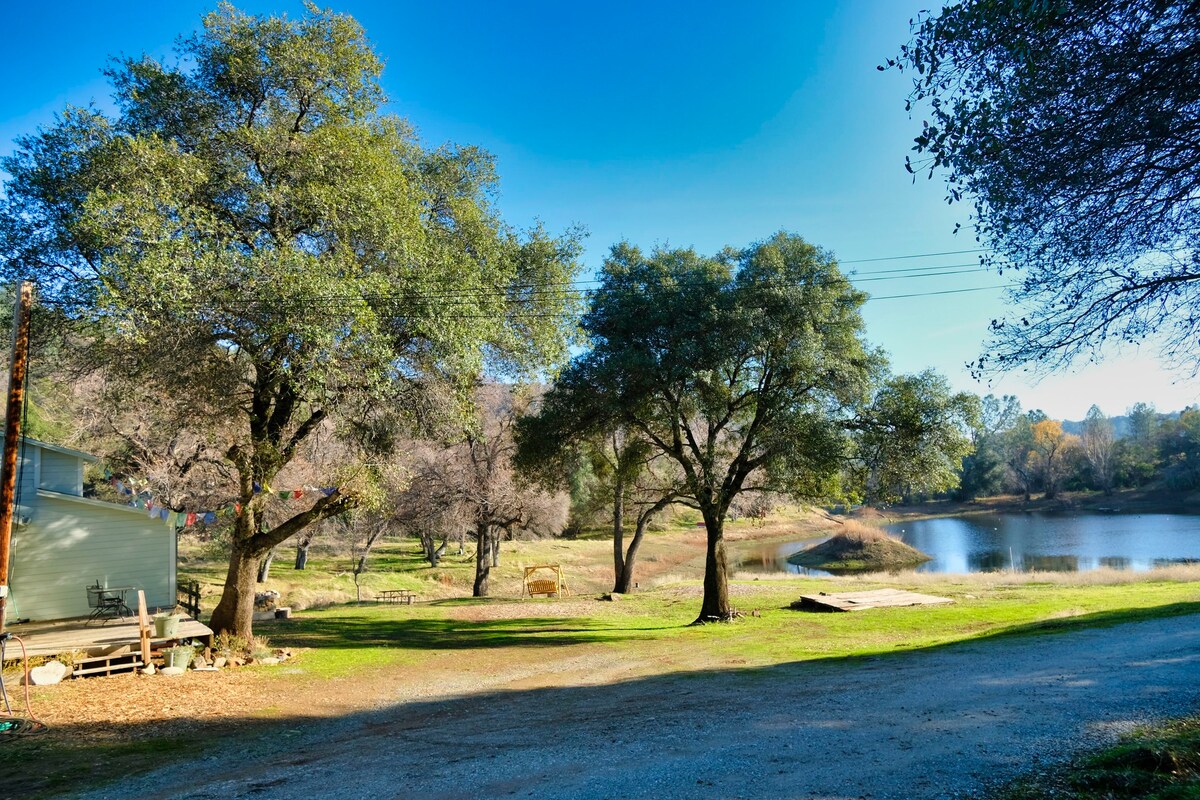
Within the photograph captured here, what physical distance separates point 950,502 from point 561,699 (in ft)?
293

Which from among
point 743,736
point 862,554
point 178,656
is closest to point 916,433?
point 743,736

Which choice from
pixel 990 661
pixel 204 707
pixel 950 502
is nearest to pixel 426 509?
pixel 204 707

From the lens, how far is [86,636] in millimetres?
13922

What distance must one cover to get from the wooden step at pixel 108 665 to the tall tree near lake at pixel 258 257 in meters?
1.69

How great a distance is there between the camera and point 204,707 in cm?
1070

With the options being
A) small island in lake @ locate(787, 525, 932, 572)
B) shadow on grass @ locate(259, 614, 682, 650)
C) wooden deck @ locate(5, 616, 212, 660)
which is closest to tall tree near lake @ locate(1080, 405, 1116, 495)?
small island in lake @ locate(787, 525, 932, 572)

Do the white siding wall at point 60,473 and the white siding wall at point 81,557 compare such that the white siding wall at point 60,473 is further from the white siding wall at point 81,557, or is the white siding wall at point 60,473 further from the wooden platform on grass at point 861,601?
the wooden platform on grass at point 861,601

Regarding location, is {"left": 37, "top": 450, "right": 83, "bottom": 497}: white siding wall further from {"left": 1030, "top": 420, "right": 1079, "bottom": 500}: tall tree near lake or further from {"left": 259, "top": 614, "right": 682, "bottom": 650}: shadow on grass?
{"left": 1030, "top": 420, "right": 1079, "bottom": 500}: tall tree near lake

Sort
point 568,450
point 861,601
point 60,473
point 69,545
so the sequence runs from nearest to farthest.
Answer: point 69,545 < point 60,473 < point 568,450 < point 861,601

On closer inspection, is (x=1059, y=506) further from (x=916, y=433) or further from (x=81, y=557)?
(x=81, y=557)

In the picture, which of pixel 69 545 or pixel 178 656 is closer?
pixel 178 656

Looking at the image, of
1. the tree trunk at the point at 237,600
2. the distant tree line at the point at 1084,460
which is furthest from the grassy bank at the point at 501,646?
the distant tree line at the point at 1084,460

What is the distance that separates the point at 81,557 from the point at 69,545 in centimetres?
43

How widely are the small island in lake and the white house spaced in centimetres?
3665
